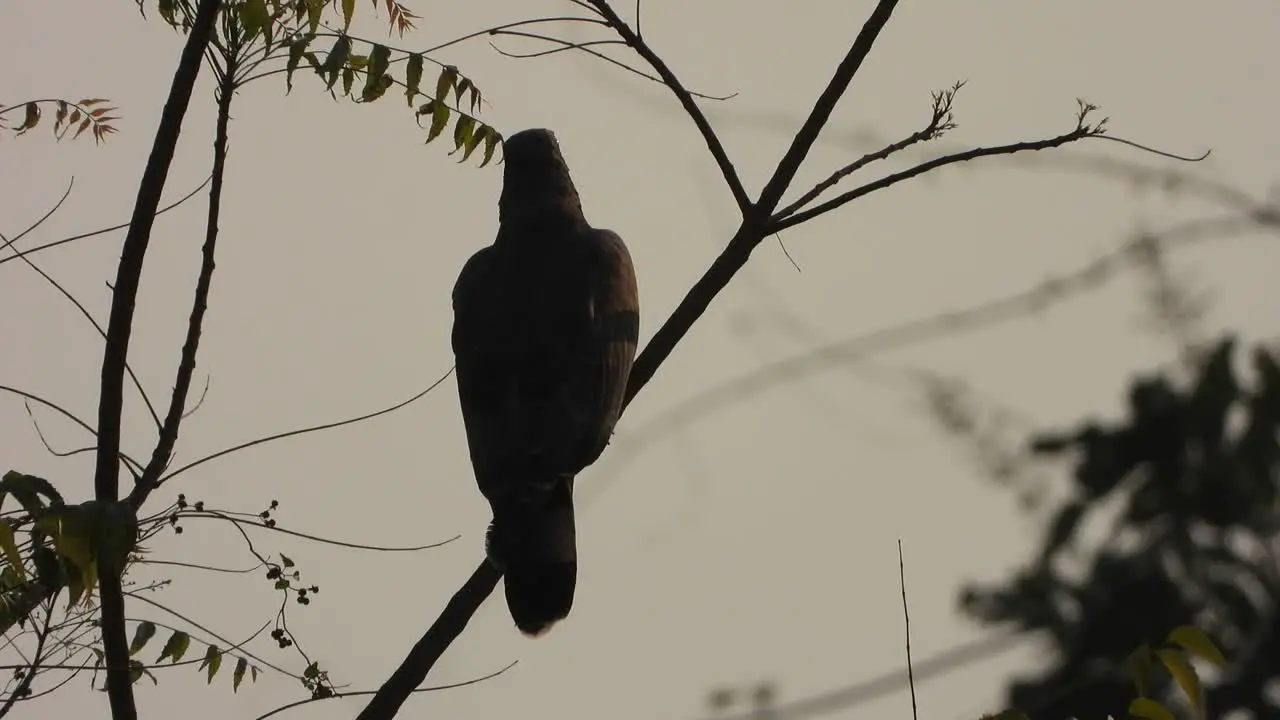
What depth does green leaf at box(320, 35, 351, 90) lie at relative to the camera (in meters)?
3.50

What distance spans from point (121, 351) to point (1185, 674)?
1.94 metres

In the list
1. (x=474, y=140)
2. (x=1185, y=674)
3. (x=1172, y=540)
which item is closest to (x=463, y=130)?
(x=474, y=140)

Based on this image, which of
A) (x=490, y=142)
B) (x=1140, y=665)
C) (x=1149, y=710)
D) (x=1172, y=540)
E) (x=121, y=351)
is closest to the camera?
(x=1149, y=710)

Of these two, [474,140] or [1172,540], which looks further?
[1172,540]

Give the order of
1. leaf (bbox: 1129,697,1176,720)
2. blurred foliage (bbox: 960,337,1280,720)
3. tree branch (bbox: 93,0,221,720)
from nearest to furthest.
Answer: leaf (bbox: 1129,697,1176,720)
tree branch (bbox: 93,0,221,720)
blurred foliage (bbox: 960,337,1280,720)

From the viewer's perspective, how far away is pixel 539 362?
4340mm

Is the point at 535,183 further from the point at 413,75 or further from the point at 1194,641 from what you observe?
the point at 1194,641

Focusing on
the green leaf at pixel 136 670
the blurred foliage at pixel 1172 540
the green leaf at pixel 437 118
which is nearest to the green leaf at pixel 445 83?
the green leaf at pixel 437 118

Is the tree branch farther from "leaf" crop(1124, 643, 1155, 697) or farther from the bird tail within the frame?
"leaf" crop(1124, 643, 1155, 697)

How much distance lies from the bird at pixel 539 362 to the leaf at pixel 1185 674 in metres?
1.71

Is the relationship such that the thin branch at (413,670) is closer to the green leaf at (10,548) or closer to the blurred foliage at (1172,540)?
the green leaf at (10,548)

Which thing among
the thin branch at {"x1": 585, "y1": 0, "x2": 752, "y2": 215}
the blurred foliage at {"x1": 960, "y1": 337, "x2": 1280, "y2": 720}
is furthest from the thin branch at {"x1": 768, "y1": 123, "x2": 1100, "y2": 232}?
the blurred foliage at {"x1": 960, "y1": 337, "x2": 1280, "y2": 720}

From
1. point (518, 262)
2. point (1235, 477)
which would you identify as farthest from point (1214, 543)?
point (518, 262)

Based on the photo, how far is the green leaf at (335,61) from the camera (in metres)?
3.50
